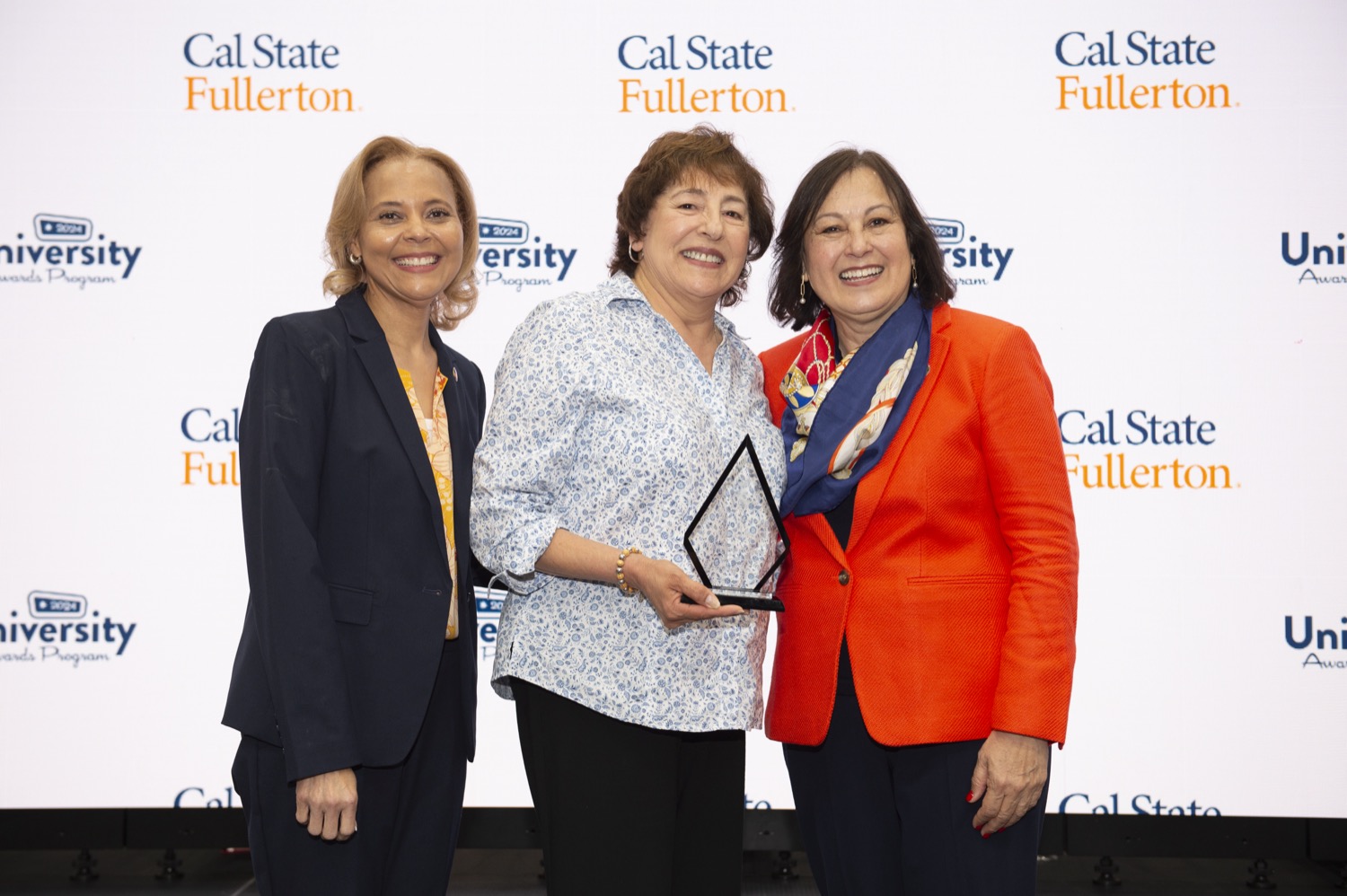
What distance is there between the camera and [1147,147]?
3260 millimetres

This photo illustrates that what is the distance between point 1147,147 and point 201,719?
332cm

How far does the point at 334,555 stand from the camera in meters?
1.57

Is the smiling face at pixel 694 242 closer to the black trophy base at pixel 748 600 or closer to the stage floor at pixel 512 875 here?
the black trophy base at pixel 748 600

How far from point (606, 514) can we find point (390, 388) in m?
0.41

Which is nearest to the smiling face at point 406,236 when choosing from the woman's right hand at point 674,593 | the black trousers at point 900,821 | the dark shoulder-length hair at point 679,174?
the dark shoulder-length hair at point 679,174

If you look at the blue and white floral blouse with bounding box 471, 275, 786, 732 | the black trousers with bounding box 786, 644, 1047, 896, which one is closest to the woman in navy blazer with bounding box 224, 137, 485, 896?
Answer: the blue and white floral blouse with bounding box 471, 275, 786, 732

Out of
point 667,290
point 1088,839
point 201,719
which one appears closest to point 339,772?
point 667,290

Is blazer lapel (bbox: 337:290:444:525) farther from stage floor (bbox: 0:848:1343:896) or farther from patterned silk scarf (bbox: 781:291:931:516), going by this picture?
stage floor (bbox: 0:848:1343:896)

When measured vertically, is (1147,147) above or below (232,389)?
above

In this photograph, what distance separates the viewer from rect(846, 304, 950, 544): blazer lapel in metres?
1.59

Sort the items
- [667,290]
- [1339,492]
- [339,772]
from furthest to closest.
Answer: [1339,492] → [667,290] → [339,772]

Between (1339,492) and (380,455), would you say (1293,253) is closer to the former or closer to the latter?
(1339,492)

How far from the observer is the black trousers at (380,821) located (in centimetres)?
153

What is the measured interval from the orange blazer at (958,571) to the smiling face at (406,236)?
2.44 feet
